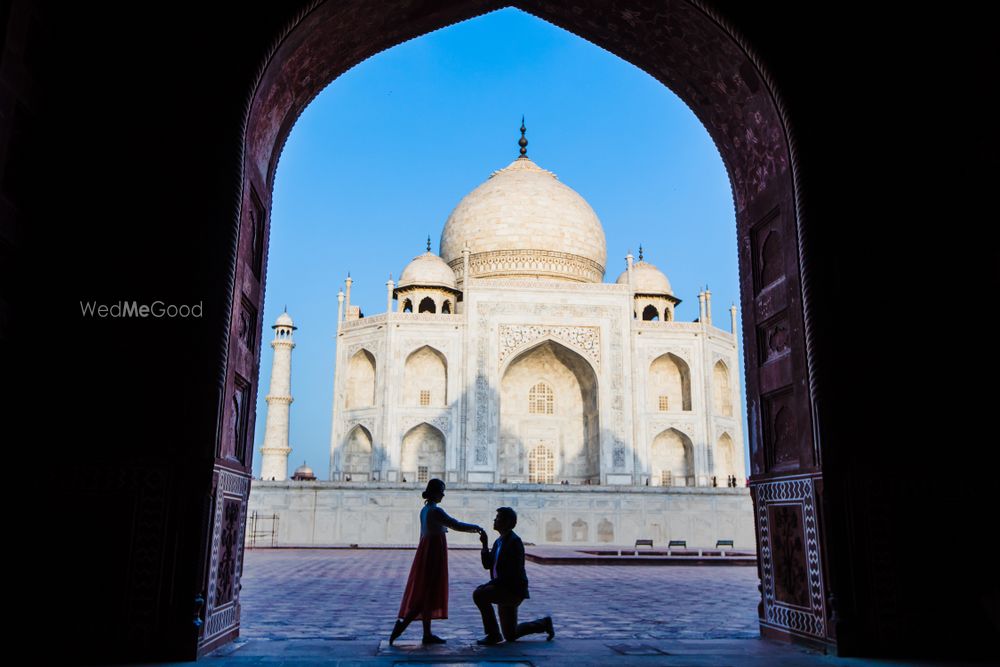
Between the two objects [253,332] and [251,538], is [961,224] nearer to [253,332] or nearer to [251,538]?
[253,332]

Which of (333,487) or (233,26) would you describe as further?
(333,487)

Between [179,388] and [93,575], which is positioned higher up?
[179,388]

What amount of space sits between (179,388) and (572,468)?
20.1m

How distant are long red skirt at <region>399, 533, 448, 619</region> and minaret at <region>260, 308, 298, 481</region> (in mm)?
21777

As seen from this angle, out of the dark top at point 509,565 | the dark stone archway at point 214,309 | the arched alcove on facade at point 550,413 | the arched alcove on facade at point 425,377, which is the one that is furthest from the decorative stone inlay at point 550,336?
the dark top at point 509,565

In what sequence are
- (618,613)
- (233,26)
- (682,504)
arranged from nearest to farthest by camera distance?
(233,26)
(618,613)
(682,504)

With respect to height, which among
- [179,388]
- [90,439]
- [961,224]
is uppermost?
[961,224]

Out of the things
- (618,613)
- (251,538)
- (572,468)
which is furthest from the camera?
(572,468)

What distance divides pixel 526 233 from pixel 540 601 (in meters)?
20.6

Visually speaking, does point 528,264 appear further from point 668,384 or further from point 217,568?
point 217,568

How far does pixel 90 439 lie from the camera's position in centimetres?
379

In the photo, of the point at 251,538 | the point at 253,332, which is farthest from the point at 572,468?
the point at 253,332

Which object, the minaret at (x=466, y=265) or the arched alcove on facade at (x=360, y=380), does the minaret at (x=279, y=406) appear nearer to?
the arched alcove on facade at (x=360, y=380)

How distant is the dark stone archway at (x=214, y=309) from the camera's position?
12.2ft
